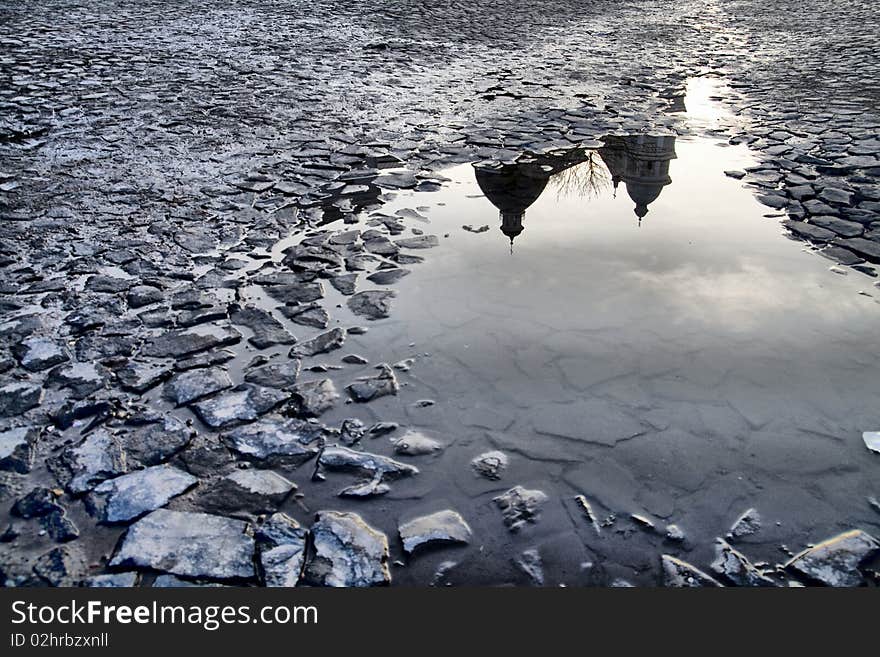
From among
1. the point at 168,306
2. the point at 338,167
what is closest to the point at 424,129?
the point at 338,167

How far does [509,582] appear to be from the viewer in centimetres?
257

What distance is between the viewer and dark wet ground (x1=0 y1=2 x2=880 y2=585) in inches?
116

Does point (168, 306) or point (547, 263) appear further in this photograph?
point (547, 263)

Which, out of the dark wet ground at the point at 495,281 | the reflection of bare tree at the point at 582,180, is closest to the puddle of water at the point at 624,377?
the dark wet ground at the point at 495,281

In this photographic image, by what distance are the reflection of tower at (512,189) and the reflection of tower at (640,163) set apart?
2.41ft

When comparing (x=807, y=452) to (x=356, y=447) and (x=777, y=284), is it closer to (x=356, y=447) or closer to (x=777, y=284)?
(x=777, y=284)

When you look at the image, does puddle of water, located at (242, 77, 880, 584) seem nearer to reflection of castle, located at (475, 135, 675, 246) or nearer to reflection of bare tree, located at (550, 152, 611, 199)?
reflection of castle, located at (475, 135, 675, 246)

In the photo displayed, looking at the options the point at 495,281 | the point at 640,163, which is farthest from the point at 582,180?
the point at 495,281

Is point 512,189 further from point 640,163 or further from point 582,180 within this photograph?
point 640,163

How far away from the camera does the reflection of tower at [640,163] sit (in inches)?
236

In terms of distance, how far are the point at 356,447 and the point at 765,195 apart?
189 inches

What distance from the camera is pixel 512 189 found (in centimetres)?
623

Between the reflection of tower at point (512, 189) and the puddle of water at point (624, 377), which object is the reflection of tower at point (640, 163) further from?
the reflection of tower at point (512, 189)

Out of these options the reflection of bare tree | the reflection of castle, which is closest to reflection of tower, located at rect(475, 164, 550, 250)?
the reflection of castle
